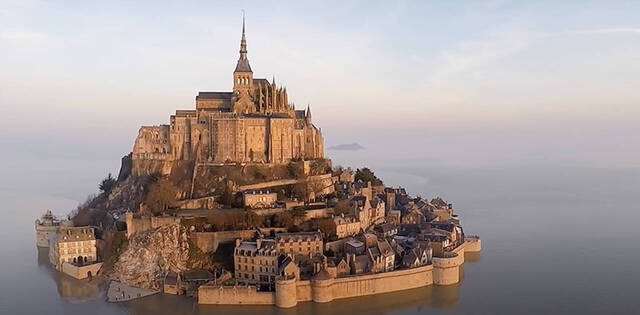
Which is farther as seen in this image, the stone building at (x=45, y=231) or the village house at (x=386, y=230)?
the stone building at (x=45, y=231)

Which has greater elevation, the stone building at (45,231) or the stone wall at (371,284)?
the stone building at (45,231)

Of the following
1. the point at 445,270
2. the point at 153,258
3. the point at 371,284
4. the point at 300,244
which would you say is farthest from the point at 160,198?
the point at 445,270

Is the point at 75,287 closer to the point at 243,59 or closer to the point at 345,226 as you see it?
the point at 345,226

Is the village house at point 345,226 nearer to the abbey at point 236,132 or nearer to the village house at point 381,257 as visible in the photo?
the village house at point 381,257

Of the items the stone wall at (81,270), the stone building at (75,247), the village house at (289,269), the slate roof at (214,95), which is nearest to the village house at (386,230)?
the village house at (289,269)

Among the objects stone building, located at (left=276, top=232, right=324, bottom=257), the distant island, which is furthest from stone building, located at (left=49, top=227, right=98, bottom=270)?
stone building, located at (left=276, top=232, right=324, bottom=257)

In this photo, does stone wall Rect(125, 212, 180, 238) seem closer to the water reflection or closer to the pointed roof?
the water reflection
